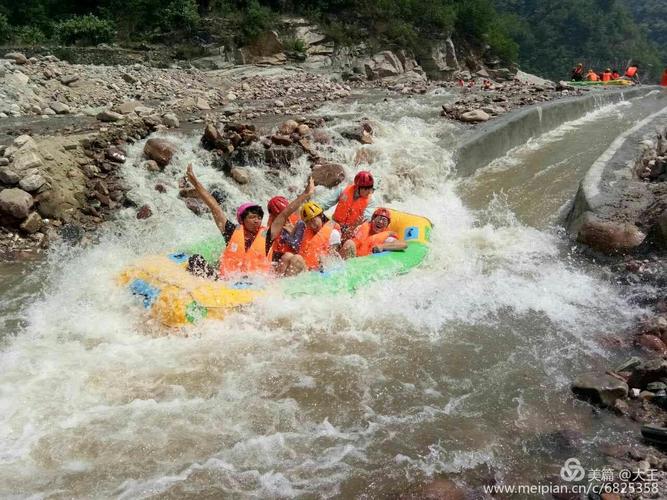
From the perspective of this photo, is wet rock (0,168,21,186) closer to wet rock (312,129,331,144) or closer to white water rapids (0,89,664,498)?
white water rapids (0,89,664,498)

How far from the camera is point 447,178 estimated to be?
9461mm

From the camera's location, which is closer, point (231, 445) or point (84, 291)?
point (231, 445)

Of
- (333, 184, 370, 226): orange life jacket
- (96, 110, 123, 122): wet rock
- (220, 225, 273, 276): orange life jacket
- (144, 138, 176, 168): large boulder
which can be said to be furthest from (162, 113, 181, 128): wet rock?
(220, 225, 273, 276): orange life jacket

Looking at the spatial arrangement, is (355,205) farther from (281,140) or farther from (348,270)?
(281,140)

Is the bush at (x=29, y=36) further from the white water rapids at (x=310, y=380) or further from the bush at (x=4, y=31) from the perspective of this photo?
the white water rapids at (x=310, y=380)

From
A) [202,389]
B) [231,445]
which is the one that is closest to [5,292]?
[202,389]

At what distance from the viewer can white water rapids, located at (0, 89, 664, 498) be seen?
3109mm

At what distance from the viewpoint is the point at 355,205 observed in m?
6.64

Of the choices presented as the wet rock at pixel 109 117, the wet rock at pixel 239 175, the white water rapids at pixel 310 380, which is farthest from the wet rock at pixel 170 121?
the white water rapids at pixel 310 380

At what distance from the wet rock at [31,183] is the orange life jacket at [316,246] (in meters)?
3.68

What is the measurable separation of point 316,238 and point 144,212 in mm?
3035

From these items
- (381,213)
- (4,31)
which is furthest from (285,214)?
(4,31)

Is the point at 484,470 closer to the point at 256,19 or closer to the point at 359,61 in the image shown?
the point at 256,19

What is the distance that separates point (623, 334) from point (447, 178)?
533 centimetres
